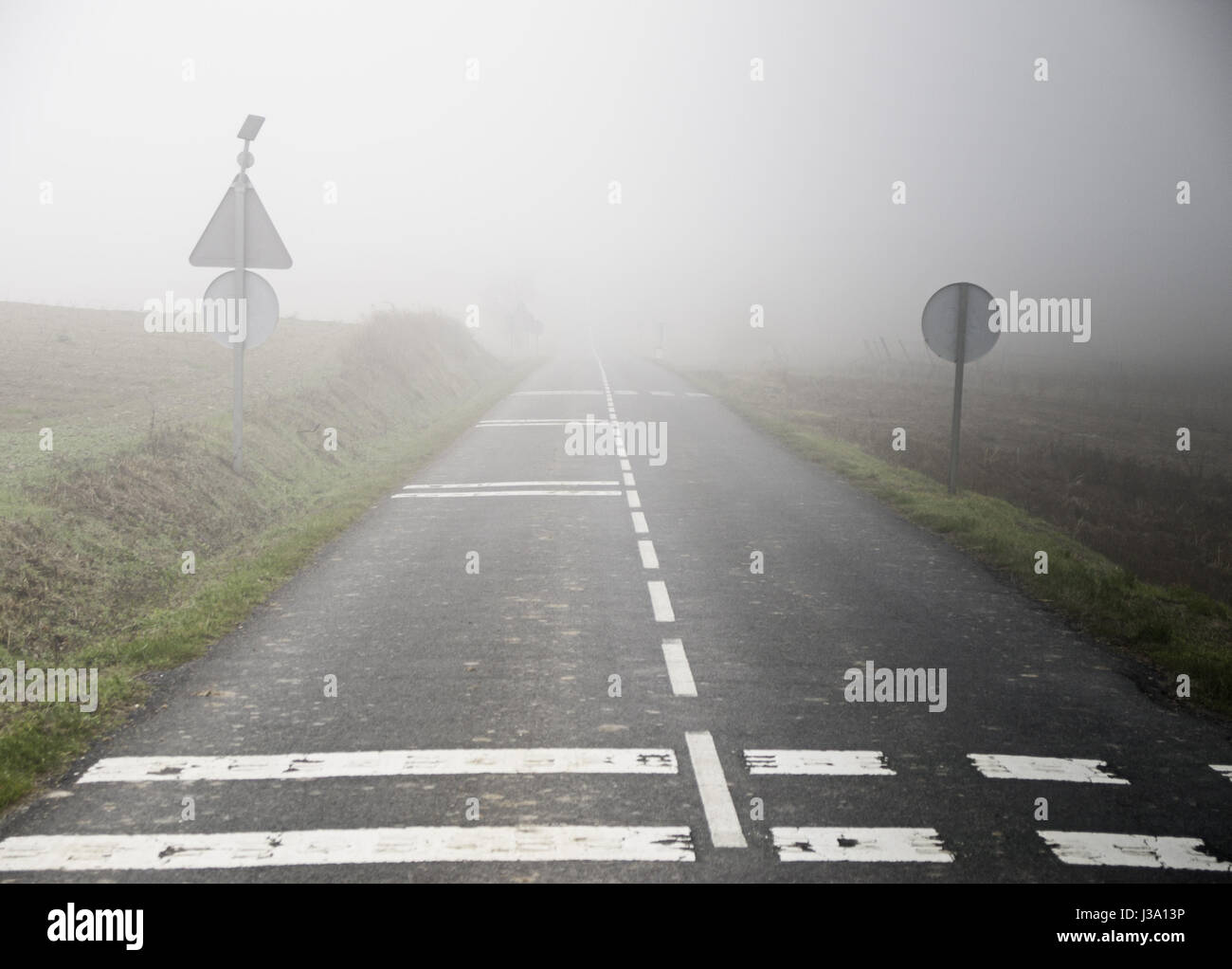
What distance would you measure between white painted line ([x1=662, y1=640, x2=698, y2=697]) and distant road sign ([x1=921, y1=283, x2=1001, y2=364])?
26.5 ft

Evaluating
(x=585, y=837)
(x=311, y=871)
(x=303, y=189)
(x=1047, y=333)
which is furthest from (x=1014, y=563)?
(x=303, y=189)

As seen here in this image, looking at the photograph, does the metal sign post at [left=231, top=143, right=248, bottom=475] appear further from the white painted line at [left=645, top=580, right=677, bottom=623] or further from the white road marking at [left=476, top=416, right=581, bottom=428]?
the white road marking at [left=476, top=416, right=581, bottom=428]

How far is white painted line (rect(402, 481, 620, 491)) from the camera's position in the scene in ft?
42.8

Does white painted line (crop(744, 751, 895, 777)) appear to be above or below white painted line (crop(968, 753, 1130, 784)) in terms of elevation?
above

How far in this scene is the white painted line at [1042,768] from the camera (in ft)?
14.3

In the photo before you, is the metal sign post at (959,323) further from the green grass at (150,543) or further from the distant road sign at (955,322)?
the green grass at (150,543)

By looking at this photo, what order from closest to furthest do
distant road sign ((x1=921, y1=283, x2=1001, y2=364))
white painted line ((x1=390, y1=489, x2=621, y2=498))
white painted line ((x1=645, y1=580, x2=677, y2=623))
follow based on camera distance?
white painted line ((x1=645, y1=580, x2=677, y2=623)), white painted line ((x1=390, y1=489, x2=621, y2=498)), distant road sign ((x1=921, y1=283, x2=1001, y2=364))

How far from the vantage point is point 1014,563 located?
8.86 m

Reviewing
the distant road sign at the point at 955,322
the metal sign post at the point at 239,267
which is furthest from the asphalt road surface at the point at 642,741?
the distant road sign at the point at 955,322

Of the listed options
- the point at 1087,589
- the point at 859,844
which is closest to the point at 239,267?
the point at 1087,589

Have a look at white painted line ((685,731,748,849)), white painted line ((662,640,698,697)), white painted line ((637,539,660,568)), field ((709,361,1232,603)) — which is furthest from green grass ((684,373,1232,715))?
white painted line ((637,539,660,568))

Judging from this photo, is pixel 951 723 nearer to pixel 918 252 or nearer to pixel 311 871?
pixel 311 871

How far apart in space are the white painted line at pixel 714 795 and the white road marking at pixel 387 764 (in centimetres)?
15

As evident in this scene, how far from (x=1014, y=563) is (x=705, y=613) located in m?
3.73
